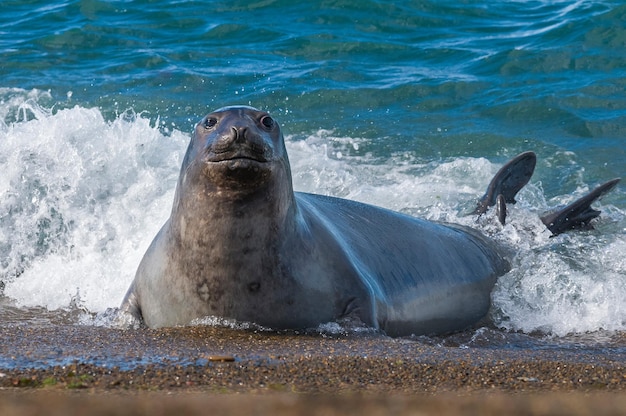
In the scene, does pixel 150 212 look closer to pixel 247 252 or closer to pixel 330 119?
pixel 330 119

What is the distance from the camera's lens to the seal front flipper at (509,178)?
7738 mm

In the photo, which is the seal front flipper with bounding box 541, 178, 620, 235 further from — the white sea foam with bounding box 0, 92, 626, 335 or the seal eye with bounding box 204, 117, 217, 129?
the seal eye with bounding box 204, 117, 217, 129

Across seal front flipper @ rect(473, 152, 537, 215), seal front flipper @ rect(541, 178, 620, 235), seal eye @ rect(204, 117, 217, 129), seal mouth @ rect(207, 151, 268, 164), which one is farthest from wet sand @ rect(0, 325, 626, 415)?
seal front flipper @ rect(473, 152, 537, 215)

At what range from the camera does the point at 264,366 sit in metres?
3.47

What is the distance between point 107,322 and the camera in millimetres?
5121

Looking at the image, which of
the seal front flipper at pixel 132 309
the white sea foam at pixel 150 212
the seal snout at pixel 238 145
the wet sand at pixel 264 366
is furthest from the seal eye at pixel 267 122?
the white sea foam at pixel 150 212

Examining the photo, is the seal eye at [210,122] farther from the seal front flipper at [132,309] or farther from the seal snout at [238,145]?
the seal front flipper at [132,309]

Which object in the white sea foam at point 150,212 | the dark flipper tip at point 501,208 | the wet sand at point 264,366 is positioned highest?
the wet sand at point 264,366

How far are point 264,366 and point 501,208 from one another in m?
4.34

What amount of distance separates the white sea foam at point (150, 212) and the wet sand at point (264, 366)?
5.32 ft

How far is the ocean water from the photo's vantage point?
7059 millimetres

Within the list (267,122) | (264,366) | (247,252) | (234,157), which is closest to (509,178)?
(267,122)

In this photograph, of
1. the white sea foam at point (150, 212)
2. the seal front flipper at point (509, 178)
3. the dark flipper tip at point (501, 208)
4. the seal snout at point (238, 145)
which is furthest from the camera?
the seal front flipper at point (509, 178)

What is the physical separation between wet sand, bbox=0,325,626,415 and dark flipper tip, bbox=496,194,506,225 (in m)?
2.59
